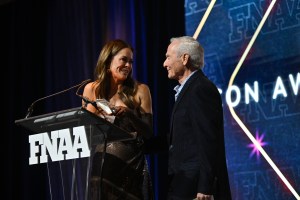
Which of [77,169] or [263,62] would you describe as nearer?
[77,169]

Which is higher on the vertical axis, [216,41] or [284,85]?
[216,41]

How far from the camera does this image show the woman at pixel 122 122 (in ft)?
8.82

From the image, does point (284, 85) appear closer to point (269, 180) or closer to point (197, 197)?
point (269, 180)

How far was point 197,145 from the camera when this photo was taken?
93.7 inches

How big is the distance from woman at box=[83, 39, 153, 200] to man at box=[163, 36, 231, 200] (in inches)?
11.5

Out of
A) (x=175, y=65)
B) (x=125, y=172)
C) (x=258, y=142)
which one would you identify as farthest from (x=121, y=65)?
(x=258, y=142)

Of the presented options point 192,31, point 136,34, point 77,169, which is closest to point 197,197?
point 77,169

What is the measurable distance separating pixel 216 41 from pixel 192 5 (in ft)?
1.10

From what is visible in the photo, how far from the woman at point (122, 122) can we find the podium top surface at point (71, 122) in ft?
0.63

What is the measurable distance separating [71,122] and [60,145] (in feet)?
0.33

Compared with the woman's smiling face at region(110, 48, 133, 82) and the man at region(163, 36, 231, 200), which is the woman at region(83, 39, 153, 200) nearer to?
the woman's smiling face at region(110, 48, 133, 82)

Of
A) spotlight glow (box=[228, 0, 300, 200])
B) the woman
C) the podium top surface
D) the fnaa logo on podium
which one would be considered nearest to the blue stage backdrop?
spotlight glow (box=[228, 0, 300, 200])

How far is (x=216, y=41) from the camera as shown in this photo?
367 centimetres

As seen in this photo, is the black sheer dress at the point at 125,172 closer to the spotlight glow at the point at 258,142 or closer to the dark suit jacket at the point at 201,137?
the dark suit jacket at the point at 201,137
